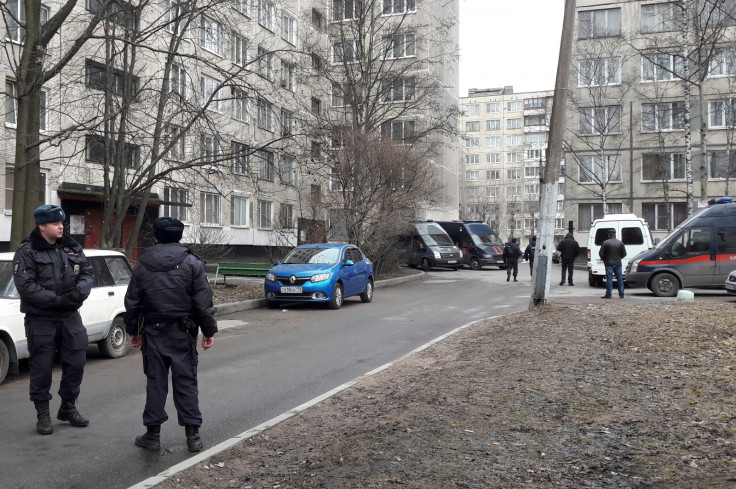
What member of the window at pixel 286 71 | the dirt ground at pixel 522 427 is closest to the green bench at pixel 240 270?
the window at pixel 286 71

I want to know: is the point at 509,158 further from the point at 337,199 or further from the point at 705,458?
the point at 705,458

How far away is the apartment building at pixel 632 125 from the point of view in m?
42.1

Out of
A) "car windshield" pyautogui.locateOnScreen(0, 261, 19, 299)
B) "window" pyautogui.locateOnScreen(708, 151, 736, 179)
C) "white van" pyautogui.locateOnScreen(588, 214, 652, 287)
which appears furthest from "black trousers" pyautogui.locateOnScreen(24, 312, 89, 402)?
"window" pyautogui.locateOnScreen(708, 151, 736, 179)

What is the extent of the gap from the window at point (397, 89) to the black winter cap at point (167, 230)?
27502 millimetres

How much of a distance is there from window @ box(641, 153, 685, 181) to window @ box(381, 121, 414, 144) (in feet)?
53.9

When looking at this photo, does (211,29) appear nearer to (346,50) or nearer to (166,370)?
(166,370)

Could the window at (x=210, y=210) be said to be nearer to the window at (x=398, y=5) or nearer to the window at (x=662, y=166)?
the window at (x=398, y=5)

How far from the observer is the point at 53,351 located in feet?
19.3

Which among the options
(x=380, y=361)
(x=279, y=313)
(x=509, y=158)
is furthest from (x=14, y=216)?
(x=509, y=158)

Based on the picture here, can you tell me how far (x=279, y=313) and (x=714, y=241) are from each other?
1169 cm

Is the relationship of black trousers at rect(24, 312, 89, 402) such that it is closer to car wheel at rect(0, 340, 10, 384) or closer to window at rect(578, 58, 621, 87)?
car wheel at rect(0, 340, 10, 384)

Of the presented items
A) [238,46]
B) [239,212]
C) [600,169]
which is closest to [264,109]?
[238,46]

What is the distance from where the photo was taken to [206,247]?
21.2m

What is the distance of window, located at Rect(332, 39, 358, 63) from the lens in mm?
31750
